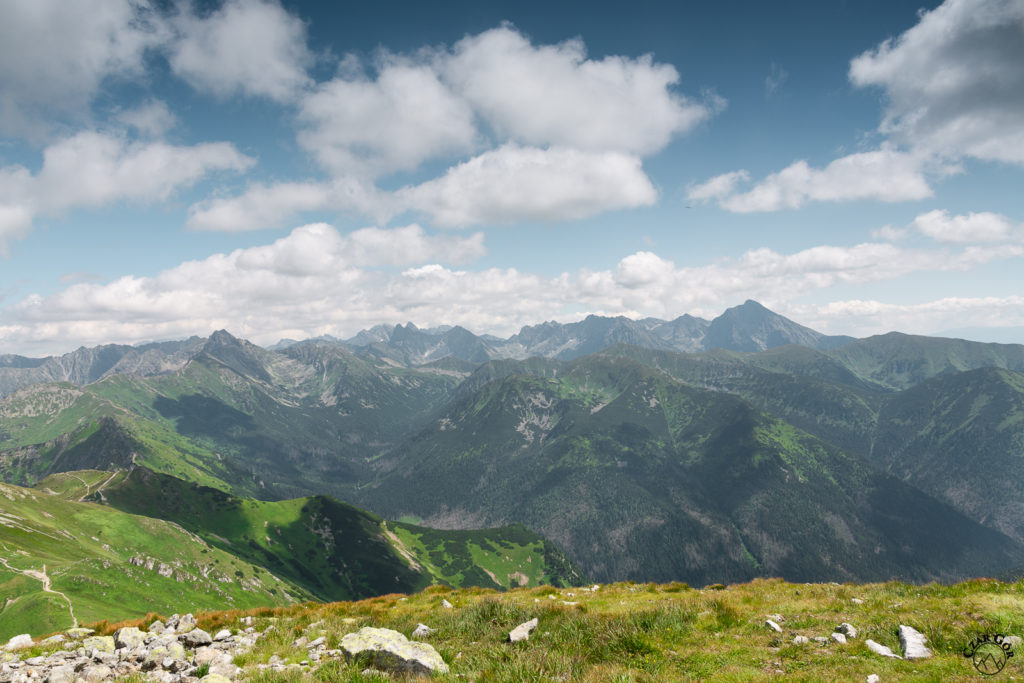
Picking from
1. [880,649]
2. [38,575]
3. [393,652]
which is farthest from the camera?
[38,575]

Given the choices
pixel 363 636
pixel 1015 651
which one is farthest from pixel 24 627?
pixel 1015 651

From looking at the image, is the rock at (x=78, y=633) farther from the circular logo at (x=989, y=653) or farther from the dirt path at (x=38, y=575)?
the dirt path at (x=38, y=575)

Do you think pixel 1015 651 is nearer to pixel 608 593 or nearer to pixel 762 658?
pixel 762 658

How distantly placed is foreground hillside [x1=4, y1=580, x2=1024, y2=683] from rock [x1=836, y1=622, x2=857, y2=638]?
0.09 metres

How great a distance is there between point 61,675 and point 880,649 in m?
26.4

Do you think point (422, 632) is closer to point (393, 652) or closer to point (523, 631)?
point (393, 652)

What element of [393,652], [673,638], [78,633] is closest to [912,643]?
[673,638]

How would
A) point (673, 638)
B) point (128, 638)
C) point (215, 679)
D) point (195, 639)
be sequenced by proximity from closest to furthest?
point (215, 679) < point (673, 638) < point (128, 638) < point (195, 639)

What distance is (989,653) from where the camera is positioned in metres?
11.9

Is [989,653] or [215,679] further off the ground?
[989,653]

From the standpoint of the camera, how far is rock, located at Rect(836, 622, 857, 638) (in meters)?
14.4

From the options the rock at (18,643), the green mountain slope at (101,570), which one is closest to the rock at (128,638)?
the rock at (18,643)

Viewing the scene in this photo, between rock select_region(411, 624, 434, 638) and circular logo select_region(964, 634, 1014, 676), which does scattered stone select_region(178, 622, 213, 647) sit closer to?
rock select_region(411, 624, 434, 638)

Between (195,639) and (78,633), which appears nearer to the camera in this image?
(195,639)
